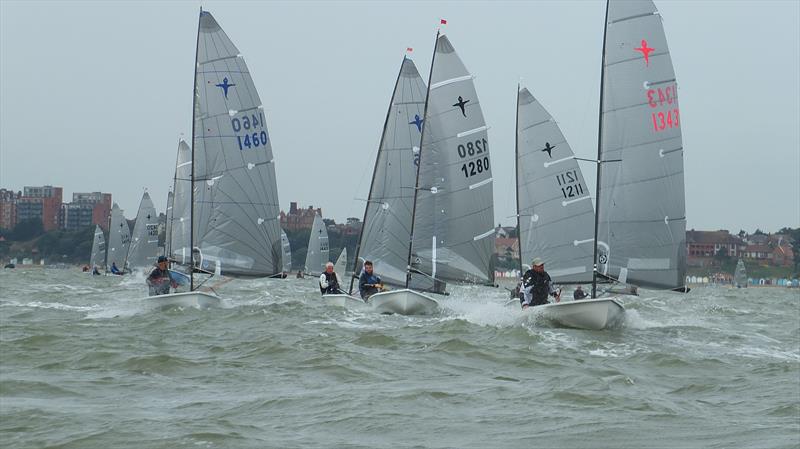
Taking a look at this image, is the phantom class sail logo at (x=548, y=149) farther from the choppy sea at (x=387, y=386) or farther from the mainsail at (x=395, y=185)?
the choppy sea at (x=387, y=386)

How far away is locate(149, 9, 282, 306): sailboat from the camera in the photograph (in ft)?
83.8

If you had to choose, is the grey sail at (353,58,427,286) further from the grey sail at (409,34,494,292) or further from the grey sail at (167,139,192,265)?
the grey sail at (167,139,192,265)

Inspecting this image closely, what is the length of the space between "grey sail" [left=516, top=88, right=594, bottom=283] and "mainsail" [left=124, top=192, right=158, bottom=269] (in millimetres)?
40820

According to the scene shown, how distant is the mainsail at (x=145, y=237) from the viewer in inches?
2515

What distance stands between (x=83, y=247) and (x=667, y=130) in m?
130

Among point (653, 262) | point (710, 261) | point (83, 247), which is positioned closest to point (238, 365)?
point (653, 262)

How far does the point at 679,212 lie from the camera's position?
20.9m

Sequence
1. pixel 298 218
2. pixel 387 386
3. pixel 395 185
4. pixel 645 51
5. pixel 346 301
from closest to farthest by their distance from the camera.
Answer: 1. pixel 387 386
2. pixel 645 51
3. pixel 346 301
4. pixel 395 185
5. pixel 298 218

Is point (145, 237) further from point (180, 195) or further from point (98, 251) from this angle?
point (180, 195)

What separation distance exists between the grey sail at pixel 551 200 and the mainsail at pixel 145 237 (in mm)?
40820

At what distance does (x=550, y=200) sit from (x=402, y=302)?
16.5 ft

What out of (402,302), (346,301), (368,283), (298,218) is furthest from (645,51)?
(298,218)

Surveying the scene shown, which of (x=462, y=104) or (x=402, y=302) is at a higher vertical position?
(x=462, y=104)

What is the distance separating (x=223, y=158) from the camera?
2555cm
